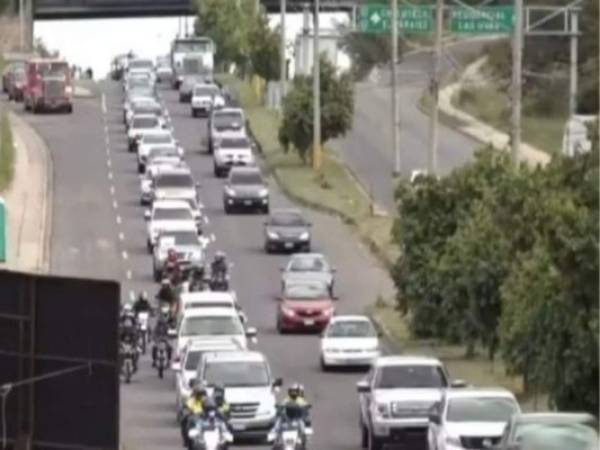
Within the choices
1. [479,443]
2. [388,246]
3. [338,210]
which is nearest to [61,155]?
[338,210]

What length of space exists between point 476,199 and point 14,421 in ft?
114

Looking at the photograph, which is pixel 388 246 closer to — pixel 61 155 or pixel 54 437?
pixel 61 155

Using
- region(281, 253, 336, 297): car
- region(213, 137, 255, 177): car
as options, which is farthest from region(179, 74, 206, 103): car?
region(281, 253, 336, 297): car

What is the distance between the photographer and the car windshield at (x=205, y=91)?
11356 centimetres

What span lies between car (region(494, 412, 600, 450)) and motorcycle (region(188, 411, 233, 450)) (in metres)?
9.20

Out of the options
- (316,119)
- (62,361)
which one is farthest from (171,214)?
(62,361)

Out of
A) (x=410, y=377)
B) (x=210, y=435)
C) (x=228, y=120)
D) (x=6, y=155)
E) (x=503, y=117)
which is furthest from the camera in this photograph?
(x=503, y=117)

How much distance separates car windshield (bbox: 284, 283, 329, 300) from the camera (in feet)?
200

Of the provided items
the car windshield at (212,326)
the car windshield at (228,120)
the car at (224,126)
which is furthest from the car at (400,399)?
the car windshield at (228,120)

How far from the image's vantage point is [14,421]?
68.4 ft

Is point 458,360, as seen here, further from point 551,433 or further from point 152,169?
point 152,169

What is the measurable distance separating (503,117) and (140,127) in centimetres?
2294

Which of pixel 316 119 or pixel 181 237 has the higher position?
pixel 316 119

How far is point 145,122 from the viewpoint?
A: 9850 cm
